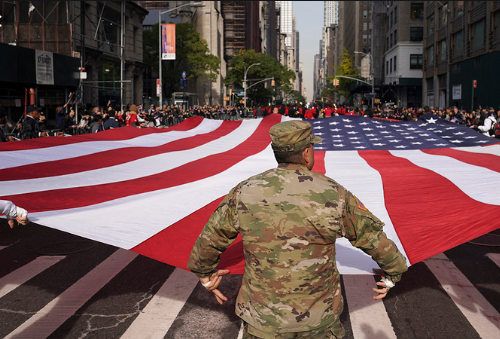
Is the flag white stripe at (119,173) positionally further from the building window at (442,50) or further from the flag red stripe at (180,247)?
the building window at (442,50)

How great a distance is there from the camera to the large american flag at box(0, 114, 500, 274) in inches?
190

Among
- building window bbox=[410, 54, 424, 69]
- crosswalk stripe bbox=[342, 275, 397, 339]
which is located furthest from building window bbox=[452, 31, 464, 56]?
crosswalk stripe bbox=[342, 275, 397, 339]

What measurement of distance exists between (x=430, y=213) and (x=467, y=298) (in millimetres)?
1430

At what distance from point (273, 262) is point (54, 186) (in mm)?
4803

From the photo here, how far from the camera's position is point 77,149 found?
30.5 ft

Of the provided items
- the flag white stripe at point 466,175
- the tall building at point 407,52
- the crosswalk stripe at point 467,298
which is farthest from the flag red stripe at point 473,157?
the tall building at point 407,52

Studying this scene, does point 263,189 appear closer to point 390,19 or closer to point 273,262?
point 273,262

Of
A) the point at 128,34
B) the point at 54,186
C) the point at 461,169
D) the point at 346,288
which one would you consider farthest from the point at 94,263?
the point at 128,34

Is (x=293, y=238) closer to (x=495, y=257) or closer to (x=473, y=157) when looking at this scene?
(x=495, y=257)

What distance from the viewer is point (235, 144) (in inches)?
499

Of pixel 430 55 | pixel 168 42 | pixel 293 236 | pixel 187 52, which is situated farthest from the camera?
pixel 187 52

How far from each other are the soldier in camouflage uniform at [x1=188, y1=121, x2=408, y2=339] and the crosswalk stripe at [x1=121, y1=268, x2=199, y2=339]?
2.56m

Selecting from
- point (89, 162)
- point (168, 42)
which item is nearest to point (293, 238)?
point (89, 162)

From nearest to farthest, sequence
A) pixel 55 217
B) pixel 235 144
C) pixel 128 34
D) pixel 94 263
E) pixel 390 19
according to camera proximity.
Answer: pixel 55 217 < pixel 94 263 < pixel 235 144 < pixel 128 34 < pixel 390 19
